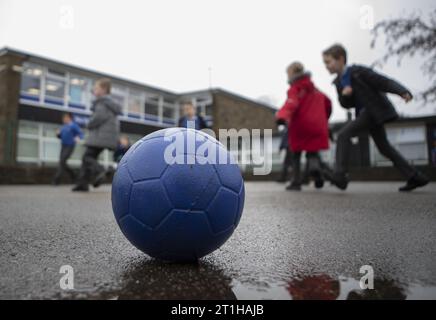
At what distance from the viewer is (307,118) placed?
6320 millimetres

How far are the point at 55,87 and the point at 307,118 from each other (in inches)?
783

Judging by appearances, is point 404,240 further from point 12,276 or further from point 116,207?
point 12,276

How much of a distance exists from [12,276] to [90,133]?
236 inches

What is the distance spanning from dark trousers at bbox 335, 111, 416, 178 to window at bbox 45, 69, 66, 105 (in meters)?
20.3

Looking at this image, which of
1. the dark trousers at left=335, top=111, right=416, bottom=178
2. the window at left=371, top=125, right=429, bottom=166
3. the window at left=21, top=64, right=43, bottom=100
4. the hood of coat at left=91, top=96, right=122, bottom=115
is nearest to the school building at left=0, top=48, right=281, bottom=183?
the window at left=21, top=64, right=43, bottom=100

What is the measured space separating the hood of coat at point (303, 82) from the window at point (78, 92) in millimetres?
19959

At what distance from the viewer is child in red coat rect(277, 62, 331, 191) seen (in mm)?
6188

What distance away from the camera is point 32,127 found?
832 inches

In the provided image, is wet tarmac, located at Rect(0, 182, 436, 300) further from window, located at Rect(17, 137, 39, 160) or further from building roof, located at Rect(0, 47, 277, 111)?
window, located at Rect(17, 137, 39, 160)

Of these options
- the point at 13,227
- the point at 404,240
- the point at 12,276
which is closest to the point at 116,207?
the point at 12,276

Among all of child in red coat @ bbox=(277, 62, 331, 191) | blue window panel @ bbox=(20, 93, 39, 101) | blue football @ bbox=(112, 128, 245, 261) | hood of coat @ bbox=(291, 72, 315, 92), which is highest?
blue window panel @ bbox=(20, 93, 39, 101)

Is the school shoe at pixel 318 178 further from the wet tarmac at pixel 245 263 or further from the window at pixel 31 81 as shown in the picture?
the window at pixel 31 81

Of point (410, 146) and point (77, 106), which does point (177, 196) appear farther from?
point (77, 106)
